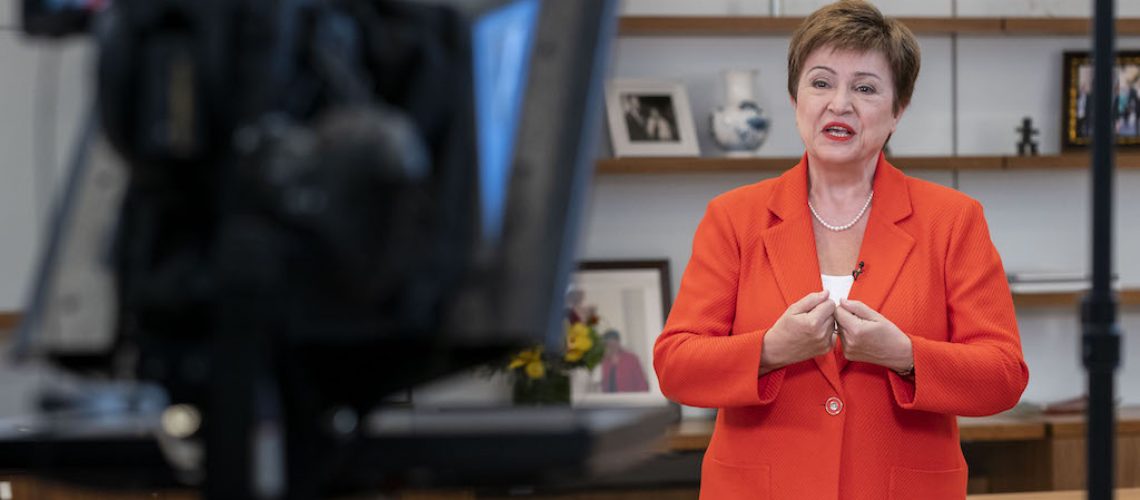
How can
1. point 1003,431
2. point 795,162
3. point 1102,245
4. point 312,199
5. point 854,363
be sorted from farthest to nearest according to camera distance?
point 795,162 → point 1003,431 → point 854,363 → point 1102,245 → point 312,199

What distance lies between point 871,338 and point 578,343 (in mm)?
2116

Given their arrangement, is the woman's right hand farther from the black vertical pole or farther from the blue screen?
the blue screen

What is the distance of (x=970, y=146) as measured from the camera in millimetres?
4320

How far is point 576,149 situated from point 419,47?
11 centimetres

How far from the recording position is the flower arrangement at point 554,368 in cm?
386

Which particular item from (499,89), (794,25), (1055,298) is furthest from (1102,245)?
(1055,298)

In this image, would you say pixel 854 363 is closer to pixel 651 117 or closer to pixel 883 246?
pixel 883 246

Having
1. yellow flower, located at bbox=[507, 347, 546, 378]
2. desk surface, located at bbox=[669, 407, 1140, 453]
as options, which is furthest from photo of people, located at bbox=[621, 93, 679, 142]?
desk surface, located at bbox=[669, 407, 1140, 453]

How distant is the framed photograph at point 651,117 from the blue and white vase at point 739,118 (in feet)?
0.29

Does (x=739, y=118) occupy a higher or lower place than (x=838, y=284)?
higher

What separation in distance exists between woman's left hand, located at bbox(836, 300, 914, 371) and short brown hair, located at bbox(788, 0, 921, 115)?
1.16ft

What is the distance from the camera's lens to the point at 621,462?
0.87 meters

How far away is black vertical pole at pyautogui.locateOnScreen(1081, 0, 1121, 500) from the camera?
104cm

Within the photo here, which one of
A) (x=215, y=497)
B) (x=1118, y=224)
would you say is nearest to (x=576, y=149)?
(x=215, y=497)
